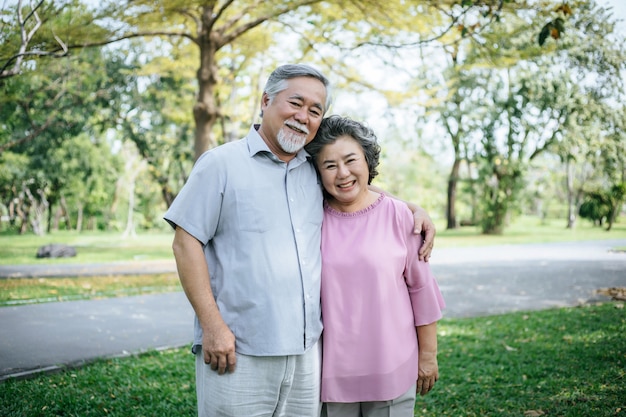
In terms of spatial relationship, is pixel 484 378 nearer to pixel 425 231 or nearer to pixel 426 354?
pixel 426 354

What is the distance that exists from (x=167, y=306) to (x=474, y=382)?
4.45 meters

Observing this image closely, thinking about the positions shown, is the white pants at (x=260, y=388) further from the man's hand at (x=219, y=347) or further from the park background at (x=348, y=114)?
the park background at (x=348, y=114)

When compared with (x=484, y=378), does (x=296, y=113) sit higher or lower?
higher

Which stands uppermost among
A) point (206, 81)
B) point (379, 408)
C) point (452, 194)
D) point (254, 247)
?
point (206, 81)

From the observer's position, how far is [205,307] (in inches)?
90.1

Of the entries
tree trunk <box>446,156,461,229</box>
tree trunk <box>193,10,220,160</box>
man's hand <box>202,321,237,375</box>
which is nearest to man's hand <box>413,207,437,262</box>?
man's hand <box>202,321,237,375</box>

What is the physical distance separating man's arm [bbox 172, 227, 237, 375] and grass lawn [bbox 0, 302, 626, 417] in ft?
6.49

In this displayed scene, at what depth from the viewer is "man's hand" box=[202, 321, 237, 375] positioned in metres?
2.27

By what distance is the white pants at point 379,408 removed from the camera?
2.57 metres

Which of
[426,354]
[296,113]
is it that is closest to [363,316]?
[426,354]

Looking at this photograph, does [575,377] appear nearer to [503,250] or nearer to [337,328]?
[337,328]

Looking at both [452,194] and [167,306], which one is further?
[452,194]

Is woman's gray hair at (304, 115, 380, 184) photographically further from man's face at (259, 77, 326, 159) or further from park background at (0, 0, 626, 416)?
park background at (0, 0, 626, 416)

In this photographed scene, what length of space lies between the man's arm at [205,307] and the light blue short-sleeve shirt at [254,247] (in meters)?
0.05
